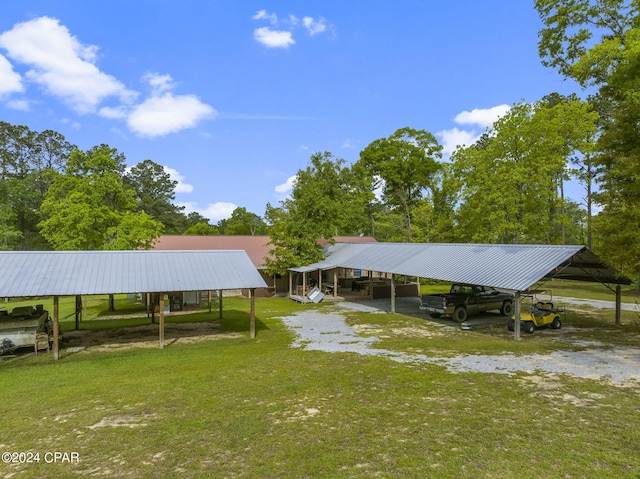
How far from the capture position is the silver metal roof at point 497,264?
15609 millimetres

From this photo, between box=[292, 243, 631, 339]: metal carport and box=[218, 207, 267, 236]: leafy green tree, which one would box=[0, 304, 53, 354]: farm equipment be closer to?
box=[292, 243, 631, 339]: metal carport

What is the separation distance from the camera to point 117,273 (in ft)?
49.2

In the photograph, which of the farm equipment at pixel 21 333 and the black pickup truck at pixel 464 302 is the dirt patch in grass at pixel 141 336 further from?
the black pickup truck at pixel 464 302

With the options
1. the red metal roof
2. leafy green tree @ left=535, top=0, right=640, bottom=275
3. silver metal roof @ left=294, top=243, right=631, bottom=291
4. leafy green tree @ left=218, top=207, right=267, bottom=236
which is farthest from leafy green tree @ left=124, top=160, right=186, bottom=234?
leafy green tree @ left=535, top=0, right=640, bottom=275

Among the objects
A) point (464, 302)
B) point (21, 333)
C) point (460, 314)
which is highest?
point (464, 302)

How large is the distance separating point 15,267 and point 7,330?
224 centimetres

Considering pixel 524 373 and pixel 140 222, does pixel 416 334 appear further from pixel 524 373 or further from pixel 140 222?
pixel 140 222

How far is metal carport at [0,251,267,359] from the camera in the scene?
521 inches

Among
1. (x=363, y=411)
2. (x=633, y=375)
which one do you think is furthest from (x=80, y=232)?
(x=633, y=375)

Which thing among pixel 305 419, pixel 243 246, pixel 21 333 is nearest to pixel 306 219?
pixel 243 246

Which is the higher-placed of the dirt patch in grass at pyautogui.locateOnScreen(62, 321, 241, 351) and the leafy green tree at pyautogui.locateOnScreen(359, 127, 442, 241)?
the leafy green tree at pyautogui.locateOnScreen(359, 127, 442, 241)

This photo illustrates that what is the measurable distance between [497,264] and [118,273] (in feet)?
52.7

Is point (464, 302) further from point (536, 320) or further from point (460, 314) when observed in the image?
point (536, 320)

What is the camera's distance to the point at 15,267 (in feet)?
46.7
